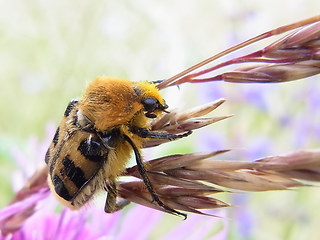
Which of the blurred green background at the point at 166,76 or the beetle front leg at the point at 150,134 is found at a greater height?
the beetle front leg at the point at 150,134

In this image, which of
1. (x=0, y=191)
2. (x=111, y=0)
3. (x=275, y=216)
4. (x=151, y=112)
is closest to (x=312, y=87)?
(x=275, y=216)

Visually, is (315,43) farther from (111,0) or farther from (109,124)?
(111,0)

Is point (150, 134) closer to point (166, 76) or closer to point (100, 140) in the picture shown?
point (100, 140)

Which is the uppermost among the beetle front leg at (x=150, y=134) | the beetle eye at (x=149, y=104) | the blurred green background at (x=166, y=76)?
the beetle eye at (x=149, y=104)

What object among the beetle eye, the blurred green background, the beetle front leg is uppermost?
the beetle eye

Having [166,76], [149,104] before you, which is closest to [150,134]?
[149,104]

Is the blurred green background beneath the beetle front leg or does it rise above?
beneath

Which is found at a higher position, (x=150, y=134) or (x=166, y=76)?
(x=150, y=134)
